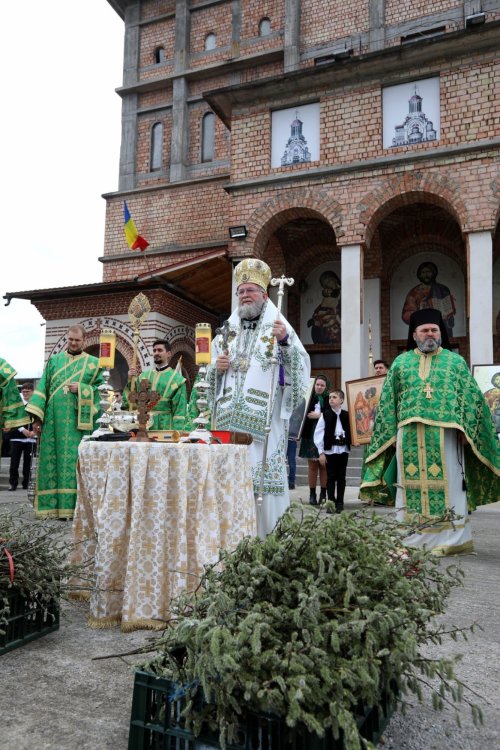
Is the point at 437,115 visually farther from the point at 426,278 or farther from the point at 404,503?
the point at 404,503

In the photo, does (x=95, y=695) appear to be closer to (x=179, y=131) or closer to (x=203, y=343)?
(x=203, y=343)

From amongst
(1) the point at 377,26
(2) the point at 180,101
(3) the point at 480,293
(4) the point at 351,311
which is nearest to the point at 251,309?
(4) the point at 351,311

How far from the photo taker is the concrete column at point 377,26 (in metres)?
18.2

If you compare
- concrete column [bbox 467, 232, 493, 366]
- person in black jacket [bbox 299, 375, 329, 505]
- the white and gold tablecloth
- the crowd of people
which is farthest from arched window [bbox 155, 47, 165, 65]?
the white and gold tablecloth

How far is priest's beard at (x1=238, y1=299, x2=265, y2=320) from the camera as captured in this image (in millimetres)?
4242

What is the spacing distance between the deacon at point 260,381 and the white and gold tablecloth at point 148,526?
934mm

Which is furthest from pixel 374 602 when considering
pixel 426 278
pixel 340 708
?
pixel 426 278

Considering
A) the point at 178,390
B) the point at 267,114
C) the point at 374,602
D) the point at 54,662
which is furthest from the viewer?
the point at 267,114

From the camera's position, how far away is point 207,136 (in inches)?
846

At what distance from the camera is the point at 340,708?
4.58 feet

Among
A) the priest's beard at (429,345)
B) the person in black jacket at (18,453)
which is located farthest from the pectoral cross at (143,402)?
the person in black jacket at (18,453)

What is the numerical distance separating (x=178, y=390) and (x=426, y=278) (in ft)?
40.2

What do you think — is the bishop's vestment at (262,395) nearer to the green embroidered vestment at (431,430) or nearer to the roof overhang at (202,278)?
the green embroidered vestment at (431,430)

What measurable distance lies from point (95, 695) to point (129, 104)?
79.1 ft
